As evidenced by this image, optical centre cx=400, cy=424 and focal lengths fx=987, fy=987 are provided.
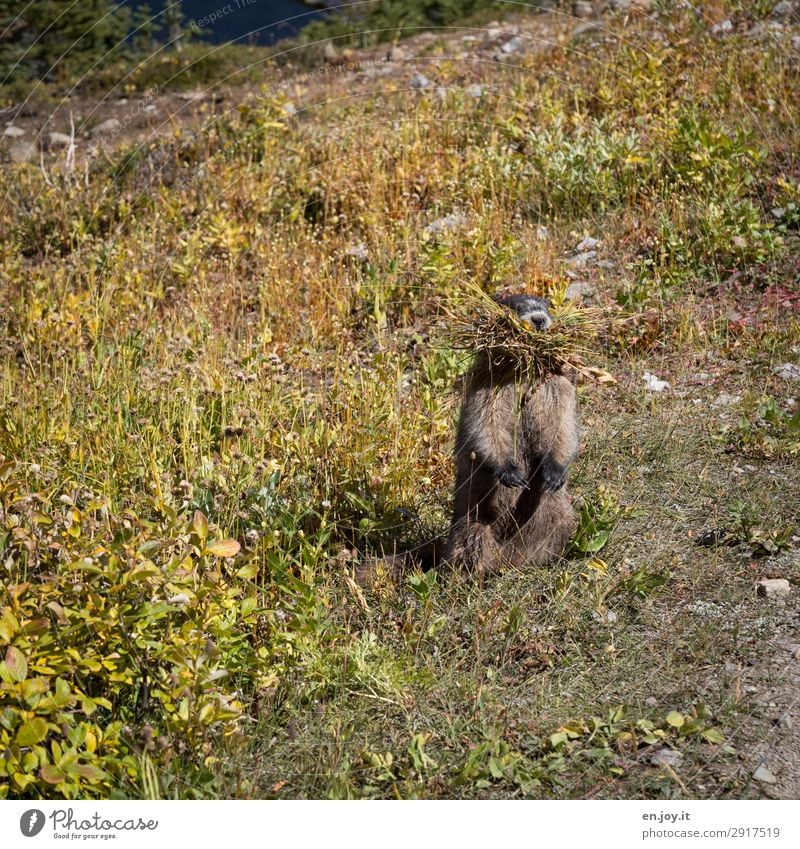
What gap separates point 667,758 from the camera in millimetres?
4086

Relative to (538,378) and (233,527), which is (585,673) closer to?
(538,378)

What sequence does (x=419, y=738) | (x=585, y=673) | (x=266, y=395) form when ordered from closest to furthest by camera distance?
(x=419, y=738) → (x=585, y=673) → (x=266, y=395)

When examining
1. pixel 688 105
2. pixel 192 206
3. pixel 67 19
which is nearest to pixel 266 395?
pixel 192 206

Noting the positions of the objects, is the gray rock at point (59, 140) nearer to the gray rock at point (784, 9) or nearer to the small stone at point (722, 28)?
the small stone at point (722, 28)

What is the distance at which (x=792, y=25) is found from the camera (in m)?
11.4

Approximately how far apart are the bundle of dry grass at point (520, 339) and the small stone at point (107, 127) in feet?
30.6

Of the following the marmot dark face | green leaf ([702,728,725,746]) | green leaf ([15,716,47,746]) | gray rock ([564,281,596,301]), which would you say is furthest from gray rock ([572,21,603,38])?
green leaf ([15,716,47,746])

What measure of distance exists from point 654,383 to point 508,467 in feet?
8.21

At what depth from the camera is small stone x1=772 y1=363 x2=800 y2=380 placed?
7098 mm

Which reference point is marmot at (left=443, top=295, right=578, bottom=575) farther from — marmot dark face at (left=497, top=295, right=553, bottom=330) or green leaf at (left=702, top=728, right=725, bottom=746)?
green leaf at (left=702, top=728, right=725, bottom=746)

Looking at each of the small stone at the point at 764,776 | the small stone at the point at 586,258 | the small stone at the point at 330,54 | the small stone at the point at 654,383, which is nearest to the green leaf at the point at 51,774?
the small stone at the point at 764,776
